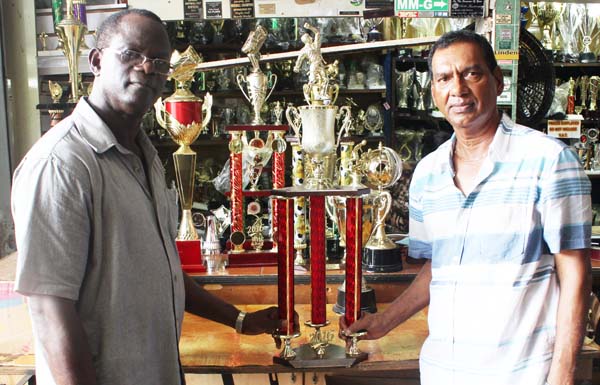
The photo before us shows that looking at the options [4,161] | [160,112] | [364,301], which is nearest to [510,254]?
[364,301]

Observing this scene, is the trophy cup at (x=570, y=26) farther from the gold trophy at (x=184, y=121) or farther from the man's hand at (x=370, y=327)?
the man's hand at (x=370, y=327)

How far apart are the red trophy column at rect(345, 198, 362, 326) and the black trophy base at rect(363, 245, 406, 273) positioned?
507 mm

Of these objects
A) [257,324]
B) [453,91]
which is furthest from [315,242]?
[453,91]

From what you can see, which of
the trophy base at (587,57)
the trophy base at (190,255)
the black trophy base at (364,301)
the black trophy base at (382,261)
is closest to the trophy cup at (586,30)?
the trophy base at (587,57)

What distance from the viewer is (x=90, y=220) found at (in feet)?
3.44

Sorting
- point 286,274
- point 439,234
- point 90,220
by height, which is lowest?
point 286,274

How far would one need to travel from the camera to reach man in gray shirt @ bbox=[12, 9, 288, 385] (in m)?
1.00

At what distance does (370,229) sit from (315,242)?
0.48 metres

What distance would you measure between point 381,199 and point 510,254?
3.14 feet

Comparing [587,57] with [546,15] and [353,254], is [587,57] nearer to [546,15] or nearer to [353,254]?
[546,15]

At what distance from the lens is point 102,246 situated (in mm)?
1077

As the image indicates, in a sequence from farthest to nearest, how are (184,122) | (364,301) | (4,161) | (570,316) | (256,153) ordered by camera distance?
(4,161) → (256,153) → (184,122) → (364,301) → (570,316)

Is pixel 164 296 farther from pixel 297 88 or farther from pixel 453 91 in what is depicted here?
pixel 297 88

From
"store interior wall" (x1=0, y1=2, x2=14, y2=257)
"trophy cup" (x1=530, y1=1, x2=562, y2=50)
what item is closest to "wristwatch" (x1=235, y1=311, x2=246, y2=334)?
"store interior wall" (x1=0, y1=2, x2=14, y2=257)
